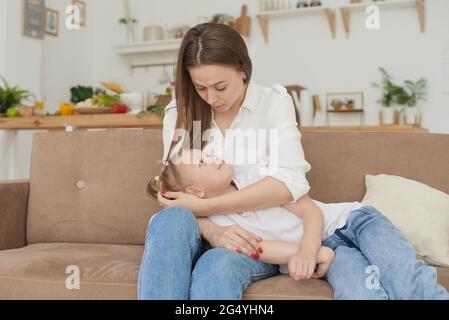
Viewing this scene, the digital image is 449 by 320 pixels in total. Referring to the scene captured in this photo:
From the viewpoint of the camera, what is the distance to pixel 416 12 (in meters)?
4.06

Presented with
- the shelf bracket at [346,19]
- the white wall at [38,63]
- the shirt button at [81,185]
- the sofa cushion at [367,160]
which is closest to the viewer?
the sofa cushion at [367,160]

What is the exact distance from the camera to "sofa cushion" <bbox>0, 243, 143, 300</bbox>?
1.31m

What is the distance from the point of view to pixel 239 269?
1156 mm

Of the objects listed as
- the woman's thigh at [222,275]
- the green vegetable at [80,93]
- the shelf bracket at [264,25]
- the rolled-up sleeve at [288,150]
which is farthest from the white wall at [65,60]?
the woman's thigh at [222,275]

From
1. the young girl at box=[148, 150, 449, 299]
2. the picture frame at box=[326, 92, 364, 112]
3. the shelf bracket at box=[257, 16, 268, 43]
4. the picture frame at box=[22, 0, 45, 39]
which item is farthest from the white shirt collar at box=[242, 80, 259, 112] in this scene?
the picture frame at box=[22, 0, 45, 39]

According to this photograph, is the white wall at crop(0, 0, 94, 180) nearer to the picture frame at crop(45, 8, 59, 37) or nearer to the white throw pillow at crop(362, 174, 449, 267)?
the picture frame at crop(45, 8, 59, 37)

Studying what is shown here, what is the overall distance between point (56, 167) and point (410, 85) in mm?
3035

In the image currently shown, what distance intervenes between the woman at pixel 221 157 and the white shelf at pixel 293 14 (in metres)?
2.93

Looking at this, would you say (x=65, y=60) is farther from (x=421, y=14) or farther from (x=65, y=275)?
(x=65, y=275)

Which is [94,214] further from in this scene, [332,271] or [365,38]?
[365,38]

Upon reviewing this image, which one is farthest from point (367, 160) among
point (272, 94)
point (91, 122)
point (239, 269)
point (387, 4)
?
point (387, 4)

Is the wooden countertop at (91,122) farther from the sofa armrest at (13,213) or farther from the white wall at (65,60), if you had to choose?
the white wall at (65,60)

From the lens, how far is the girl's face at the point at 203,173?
138 centimetres

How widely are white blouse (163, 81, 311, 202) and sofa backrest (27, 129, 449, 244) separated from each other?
1.06 feet
